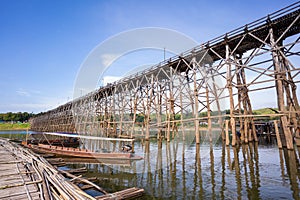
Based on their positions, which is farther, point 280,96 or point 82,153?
point 82,153

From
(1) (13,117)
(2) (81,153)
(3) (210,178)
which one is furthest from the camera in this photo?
(1) (13,117)

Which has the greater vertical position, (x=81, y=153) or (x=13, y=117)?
(x=13, y=117)

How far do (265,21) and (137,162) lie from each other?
14.6 metres

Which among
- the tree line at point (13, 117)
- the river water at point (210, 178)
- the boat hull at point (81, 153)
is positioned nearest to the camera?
the river water at point (210, 178)

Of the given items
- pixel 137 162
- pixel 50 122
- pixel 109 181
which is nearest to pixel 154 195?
pixel 109 181

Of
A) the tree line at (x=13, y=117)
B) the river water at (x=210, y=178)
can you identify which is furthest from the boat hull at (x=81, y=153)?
the tree line at (x=13, y=117)

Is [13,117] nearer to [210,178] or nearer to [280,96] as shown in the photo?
[210,178]

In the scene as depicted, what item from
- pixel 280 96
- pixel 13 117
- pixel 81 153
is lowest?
pixel 81 153

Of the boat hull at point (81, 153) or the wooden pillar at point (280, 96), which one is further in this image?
the boat hull at point (81, 153)

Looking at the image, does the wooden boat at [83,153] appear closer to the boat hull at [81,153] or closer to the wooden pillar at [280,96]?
the boat hull at [81,153]

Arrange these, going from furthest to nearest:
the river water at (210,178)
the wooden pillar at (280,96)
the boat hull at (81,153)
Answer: the boat hull at (81,153), the wooden pillar at (280,96), the river water at (210,178)

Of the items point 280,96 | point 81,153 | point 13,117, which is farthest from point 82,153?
point 13,117

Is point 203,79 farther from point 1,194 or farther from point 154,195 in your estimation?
point 1,194

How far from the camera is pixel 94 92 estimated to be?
1288 inches
